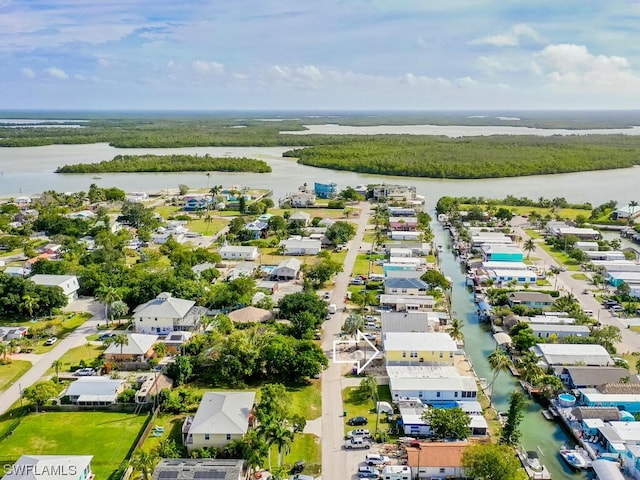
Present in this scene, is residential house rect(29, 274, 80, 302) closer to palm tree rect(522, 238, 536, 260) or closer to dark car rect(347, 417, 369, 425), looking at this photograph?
dark car rect(347, 417, 369, 425)

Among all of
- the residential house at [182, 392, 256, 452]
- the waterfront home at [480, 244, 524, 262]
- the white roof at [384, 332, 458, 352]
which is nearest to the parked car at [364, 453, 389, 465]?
the residential house at [182, 392, 256, 452]

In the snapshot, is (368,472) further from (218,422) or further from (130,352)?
(130,352)

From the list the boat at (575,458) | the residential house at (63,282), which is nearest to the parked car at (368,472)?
the boat at (575,458)

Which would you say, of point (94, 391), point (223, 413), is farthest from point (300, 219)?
point (223, 413)

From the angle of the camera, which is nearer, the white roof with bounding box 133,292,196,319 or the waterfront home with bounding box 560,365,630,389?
the waterfront home with bounding box 560,365,630,389

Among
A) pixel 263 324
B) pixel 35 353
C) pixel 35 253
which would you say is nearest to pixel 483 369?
pixel 263 324

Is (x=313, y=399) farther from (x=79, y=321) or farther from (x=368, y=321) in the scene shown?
(x=79, y=321)

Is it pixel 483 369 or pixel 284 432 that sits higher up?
pixel 284 432
